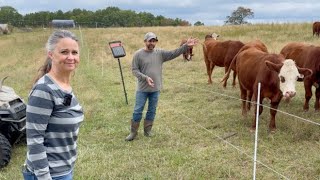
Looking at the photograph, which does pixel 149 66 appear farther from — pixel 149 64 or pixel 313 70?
pixel 313 70

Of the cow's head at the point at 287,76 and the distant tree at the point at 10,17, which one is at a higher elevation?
the distant tree at the point at 10,17

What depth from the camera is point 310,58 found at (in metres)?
9.15

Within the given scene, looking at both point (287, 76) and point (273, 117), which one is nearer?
point (287, 76)

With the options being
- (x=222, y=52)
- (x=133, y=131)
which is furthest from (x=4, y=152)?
(x=222, y=52)

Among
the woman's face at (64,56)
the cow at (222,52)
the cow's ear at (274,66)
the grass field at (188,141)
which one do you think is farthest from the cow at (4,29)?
the woman's face at (64,56)

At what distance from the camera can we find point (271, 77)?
737 centimetres

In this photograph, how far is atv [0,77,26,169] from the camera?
227 inches

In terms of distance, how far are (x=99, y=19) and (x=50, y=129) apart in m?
72.0

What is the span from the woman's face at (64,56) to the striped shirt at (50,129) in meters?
0.11

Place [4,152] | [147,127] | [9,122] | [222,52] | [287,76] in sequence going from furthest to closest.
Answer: [222,52]
[147,127]
[287,76]
[9,122]
[4,152]

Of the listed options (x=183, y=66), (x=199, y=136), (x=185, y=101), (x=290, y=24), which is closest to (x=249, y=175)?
→ (x=199, y=136)

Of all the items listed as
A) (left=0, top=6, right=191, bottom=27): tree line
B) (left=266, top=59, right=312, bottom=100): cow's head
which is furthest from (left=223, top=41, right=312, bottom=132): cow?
(left=0, top=6, right=191, bottom=27): tree line

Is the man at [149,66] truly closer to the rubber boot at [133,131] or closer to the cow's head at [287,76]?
the rubber boot at [133,131]

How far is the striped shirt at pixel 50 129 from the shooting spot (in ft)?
8.14
